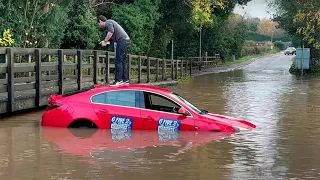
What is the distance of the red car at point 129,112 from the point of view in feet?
39.3

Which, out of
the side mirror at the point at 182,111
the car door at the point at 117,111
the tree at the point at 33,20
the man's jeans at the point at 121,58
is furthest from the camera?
the tree at the point at 33,20

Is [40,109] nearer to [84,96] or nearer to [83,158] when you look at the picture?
[84,96]

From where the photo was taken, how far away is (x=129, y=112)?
12.0m

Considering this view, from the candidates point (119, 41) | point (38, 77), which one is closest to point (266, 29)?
point (119, 41)

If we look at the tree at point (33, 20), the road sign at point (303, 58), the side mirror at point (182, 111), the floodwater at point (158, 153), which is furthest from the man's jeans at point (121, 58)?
the road sign at point (303, 58)

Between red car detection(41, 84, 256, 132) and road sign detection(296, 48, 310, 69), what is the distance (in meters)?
33.2

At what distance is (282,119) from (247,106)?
3249 mm

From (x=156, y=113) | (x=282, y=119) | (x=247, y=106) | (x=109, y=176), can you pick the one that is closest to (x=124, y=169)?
(x=109, y=176)

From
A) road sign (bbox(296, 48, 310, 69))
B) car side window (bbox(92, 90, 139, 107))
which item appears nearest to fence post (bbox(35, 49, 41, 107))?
car side window (bbox(92, 90, 139, 107))

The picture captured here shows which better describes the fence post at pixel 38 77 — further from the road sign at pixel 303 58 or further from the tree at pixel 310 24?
the road sign at pixel 303 58

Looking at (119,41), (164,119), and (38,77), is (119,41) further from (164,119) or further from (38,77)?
(164,119)

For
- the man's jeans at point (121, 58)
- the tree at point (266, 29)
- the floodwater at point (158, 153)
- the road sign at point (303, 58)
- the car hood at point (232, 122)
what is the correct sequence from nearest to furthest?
the floodwater at point (158, 153)
the car hood at point (232, 122)
the man's jeans at point (121, 58)
the road sign at point (303, 58)
the tree at point (266, 29)

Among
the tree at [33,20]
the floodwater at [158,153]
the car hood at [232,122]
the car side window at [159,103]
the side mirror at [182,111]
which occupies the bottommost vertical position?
the floodwater at [158,153]

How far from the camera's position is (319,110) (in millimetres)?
17625
